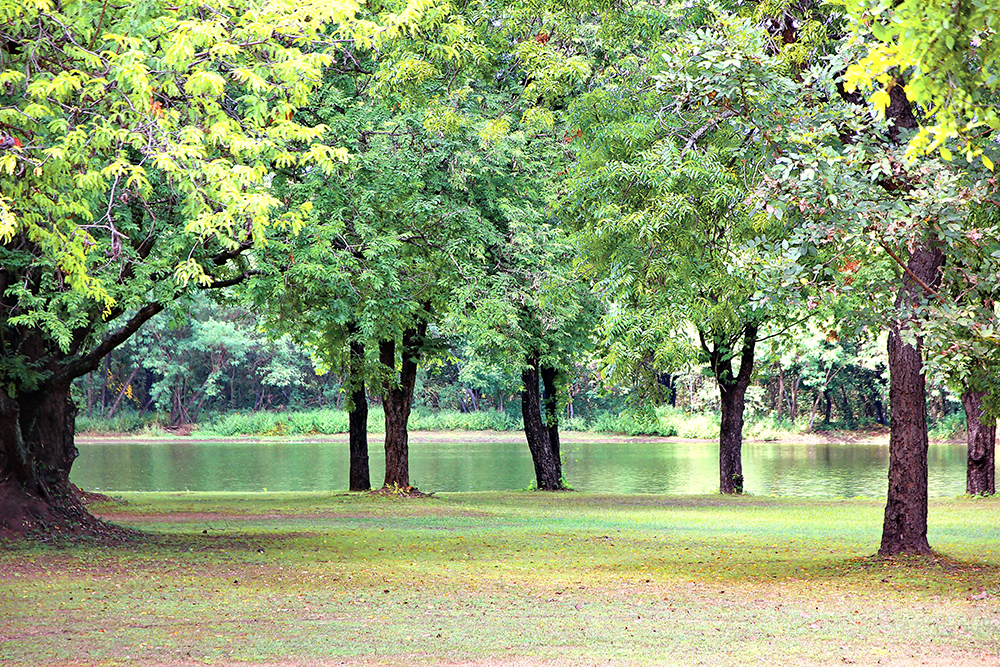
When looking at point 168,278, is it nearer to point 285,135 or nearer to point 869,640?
point 285,135

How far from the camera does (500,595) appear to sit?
11453 mm

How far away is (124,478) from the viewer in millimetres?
38375

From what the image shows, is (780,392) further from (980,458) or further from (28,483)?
(28,483)

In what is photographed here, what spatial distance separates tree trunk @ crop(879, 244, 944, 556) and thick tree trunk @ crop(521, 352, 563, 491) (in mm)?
14823

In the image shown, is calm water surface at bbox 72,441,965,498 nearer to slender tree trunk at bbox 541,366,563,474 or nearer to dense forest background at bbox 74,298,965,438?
slender tree trunk at bbox 541,366,563,474

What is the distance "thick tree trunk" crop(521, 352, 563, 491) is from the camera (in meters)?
28.9

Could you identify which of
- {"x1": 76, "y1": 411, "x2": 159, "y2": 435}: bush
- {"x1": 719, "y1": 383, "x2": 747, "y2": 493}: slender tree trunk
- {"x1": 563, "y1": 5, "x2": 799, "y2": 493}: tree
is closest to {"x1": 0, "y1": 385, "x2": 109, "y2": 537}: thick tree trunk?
{"x1": 563, "y1": 5, "x2": 799, "y2": 493}: tree

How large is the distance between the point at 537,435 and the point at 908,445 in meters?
16.7

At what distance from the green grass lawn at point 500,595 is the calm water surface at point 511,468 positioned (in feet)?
46.6

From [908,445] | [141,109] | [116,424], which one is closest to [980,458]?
[908,445]

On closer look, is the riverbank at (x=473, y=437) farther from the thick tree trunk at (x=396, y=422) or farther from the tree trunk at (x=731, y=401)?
the thick tree trunk at (x=396, y=422)

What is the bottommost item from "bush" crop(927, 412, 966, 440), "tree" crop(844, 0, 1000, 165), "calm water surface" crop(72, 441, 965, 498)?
"calm water surface" crop(72, 441, 965, 498)

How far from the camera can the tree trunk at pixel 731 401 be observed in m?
28.7

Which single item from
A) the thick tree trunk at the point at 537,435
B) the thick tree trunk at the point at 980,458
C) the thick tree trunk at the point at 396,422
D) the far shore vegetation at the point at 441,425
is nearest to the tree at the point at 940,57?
the thick tree trunk at the point at 396,422
